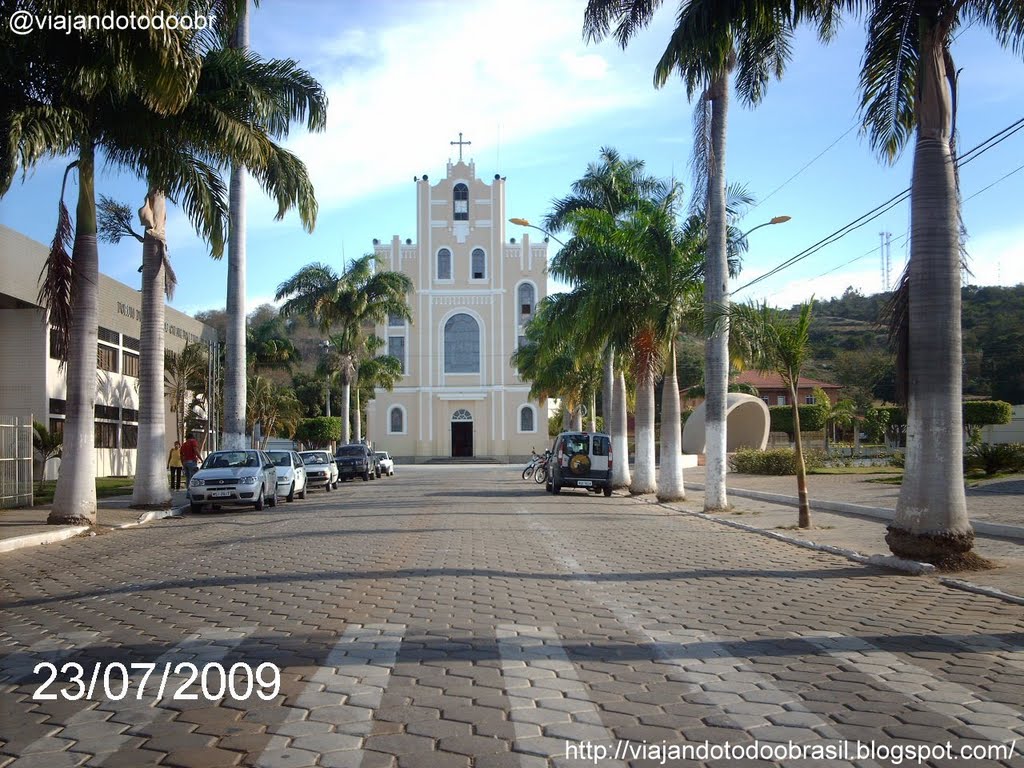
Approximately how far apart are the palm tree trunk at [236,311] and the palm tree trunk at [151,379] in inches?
183

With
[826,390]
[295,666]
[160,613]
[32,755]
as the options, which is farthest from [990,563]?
[826,390]

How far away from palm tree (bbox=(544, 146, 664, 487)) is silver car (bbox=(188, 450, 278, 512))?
1103 centimetres

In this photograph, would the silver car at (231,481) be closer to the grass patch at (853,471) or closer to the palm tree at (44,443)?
the palm tree at (44,443)

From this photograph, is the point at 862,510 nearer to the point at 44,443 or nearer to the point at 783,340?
the point at 783,340

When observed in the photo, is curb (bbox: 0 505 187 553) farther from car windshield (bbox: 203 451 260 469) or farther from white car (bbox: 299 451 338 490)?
white car (bbox: 299 451 338 490)

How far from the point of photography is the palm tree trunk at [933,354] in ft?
35.6

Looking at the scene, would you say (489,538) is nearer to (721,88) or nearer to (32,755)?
(32,755)

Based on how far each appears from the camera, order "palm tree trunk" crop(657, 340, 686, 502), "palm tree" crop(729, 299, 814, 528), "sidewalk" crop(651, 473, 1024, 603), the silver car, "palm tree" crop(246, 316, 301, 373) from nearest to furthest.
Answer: "sidewalk" crop(651, 473, 1024, 603) → "palm tree" crop(729, 299, 814, 528) → the silver car → "palm tree trunk" crop(657, 340, 686, 502) → "palm tree" crop(246, 316, 301, 373)

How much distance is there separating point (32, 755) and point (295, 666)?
189cm

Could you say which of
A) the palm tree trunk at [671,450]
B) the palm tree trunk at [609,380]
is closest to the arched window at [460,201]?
the palm tree trunk at [609,380]

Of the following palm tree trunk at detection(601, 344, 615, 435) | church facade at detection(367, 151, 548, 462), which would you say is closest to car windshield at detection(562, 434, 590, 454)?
palm tree trunk at detection(601, 344, 615, 435)

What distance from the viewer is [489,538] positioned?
49.5ft

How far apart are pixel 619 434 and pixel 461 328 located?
123ft

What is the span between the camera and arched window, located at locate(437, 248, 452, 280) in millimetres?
68250
